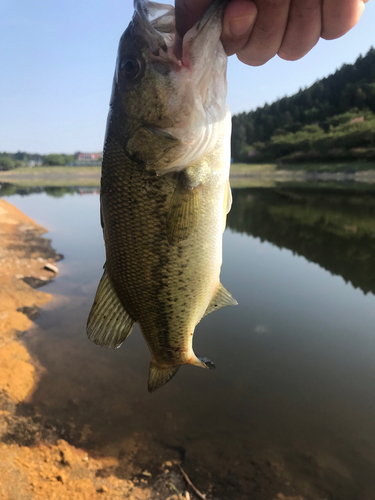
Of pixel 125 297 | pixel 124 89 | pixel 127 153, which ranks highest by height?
pixel 124 89

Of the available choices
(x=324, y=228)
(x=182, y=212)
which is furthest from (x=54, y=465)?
(x=324, y=228)

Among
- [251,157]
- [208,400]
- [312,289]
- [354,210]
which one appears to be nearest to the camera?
[208,400]

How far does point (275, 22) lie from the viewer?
1751 millimetres

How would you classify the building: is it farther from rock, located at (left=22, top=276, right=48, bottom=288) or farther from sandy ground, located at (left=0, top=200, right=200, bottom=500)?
sandy ground, located at (left=0, top=200, right=200, bottom=500)

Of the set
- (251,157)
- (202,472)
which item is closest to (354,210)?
(202,472)

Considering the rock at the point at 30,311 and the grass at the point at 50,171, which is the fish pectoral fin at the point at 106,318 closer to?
the rock at the point at 30,311

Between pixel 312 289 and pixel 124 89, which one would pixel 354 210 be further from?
pixel 124 89

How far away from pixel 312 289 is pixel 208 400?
661cm

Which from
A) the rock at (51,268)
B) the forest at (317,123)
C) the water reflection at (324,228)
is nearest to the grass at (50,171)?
the forest at (317,123)

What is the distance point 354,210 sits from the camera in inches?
935

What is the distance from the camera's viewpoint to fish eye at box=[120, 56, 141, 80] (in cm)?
172

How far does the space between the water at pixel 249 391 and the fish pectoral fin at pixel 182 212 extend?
419 cm

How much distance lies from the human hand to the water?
196 inches

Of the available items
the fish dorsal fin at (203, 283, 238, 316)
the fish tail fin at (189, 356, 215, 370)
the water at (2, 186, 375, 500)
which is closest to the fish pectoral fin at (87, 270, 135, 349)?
the fish tail fin at (189, 356, 215, 370)
